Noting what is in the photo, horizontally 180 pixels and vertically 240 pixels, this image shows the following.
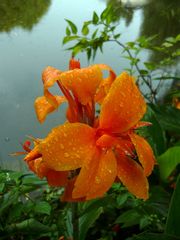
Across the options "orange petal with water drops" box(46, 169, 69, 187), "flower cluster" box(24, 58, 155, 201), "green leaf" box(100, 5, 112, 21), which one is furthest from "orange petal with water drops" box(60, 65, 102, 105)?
"green leaf" box(100, 5, 112, 21)

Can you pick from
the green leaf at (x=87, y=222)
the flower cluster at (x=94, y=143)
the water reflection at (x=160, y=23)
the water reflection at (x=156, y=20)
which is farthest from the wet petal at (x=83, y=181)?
the water reflection at (x=160, y=23)

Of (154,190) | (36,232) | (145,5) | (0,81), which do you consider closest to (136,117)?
(154,190)

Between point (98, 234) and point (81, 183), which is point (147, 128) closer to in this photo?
point (81, 183)

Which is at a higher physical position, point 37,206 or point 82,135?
point 82,135

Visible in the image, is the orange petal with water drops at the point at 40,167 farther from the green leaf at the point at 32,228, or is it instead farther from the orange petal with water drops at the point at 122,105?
the green leaf at the point at 32,228

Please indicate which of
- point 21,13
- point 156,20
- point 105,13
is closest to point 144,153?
point 105,13

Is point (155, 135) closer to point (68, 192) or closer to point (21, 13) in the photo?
point (68, 192)
